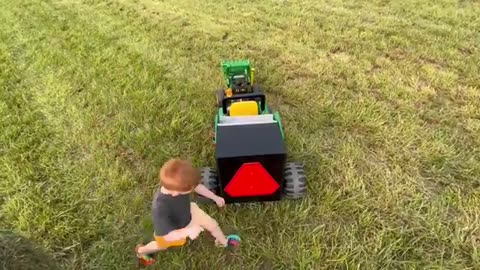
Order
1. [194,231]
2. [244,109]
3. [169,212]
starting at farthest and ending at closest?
[244,109] < [194,231] < [169,212]

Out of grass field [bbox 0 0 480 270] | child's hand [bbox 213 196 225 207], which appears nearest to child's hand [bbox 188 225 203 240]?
grass field [bbox 0 0 480 270]

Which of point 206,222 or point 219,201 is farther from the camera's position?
point 219,201

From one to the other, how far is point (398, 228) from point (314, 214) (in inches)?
24.0

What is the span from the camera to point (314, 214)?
135 inches

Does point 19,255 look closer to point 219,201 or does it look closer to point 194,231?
point 194,231

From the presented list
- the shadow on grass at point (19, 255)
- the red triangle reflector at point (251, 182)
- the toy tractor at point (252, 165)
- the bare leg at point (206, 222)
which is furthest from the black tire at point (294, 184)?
the shadow on grass at point (19, 255)

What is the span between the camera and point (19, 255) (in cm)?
233

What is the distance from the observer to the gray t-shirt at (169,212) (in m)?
2.87

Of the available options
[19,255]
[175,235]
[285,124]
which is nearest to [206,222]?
[175,235]

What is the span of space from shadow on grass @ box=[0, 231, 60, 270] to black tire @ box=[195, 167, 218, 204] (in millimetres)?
1275

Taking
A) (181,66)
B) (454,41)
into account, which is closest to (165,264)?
(181,66)

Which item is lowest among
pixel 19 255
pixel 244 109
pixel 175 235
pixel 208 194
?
pixel 175 235

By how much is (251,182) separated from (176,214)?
618mm

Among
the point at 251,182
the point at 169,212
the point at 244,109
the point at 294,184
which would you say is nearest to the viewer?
the point at 169,212
